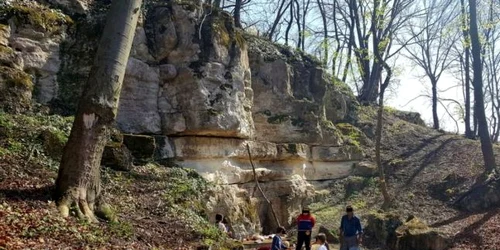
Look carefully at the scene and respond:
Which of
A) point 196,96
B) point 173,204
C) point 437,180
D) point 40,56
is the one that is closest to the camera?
point 173,204

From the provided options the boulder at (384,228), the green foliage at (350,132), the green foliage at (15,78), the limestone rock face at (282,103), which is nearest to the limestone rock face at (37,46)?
the green foliage at (15,78)

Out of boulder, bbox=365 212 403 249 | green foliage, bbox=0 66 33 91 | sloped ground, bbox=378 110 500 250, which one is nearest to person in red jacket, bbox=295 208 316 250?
boulder, bbox=365 212 403 249

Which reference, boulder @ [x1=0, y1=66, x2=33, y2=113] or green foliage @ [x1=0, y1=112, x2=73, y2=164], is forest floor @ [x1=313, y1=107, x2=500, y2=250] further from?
boulder @ [x1=0, y1=66, x2=33, y2=113]

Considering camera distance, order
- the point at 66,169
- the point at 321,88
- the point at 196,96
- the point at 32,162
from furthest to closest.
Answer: the point at 321,88
the point at 196,96
the point at 32,162
the point at 66,169

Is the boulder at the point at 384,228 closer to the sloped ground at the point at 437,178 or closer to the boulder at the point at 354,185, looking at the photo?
the sloped ground at the point at 437,178

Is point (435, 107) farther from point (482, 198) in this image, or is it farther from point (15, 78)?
point (15, 78)

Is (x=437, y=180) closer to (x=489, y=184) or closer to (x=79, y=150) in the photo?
(x=489, y=184)

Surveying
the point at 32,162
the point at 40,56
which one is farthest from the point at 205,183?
the point at 40,56

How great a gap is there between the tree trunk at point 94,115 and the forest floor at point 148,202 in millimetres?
433

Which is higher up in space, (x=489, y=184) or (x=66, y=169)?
(x=489, y=184)

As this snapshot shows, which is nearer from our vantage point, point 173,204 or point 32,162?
point 32,162

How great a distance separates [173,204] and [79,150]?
136 inches

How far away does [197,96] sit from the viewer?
1493 cm

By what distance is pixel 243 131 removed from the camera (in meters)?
15.8
